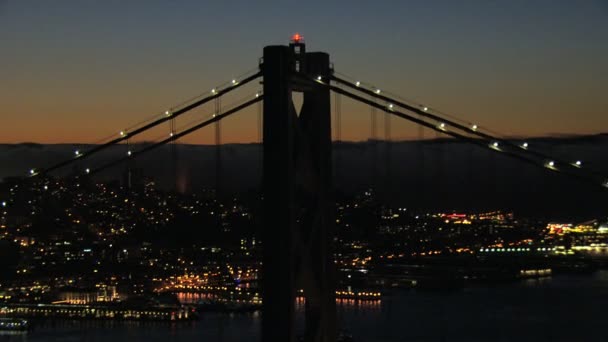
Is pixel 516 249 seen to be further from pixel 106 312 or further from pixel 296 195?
pixel 296 195

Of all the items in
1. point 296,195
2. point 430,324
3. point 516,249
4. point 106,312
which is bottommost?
point 430,324

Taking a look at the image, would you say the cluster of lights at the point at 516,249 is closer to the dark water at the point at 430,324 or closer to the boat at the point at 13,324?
the dark water at the point at 430,324

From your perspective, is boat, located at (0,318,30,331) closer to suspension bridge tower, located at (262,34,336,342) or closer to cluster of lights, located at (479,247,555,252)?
suspension bridge tower, located at (262,34,336,342)

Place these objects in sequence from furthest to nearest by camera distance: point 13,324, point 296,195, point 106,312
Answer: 1. point 106,312
2. point 13,324
3. point 296,195

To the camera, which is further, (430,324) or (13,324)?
(430,324)

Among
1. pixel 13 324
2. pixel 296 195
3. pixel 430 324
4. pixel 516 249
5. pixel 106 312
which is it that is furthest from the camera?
pixel 516 249

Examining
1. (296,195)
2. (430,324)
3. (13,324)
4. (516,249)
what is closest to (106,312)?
(13,324)

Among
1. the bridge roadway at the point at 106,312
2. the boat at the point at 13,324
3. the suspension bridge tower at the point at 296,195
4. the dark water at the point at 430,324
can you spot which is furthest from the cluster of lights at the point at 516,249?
the suspension bridge tower at the point at 296,195

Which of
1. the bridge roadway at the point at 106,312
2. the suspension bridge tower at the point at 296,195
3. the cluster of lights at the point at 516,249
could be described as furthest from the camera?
the cluster of lights at the point at 516,249
